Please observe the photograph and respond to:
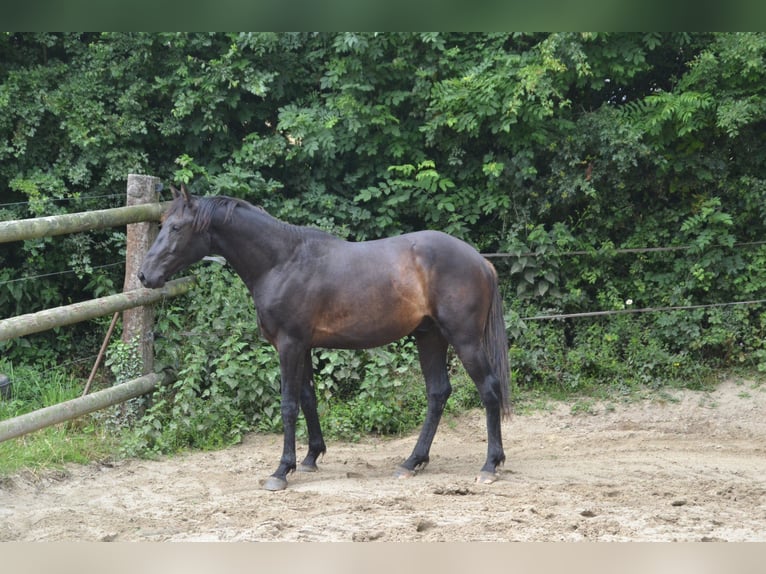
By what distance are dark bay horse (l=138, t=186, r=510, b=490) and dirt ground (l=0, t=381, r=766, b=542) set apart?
18.0 inches

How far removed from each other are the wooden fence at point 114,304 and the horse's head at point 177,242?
0.77 m

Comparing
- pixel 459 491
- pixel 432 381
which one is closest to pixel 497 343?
pixel 432 381

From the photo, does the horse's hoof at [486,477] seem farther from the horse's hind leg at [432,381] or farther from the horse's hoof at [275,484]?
the horse's hoof at [275,484]

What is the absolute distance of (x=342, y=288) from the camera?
5789 millimetres

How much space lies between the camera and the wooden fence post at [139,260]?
6.86 metres

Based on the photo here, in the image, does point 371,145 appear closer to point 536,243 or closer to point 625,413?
point 536,243

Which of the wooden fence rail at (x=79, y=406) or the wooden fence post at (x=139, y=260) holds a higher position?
the wooden fence post at (x=139, y=260)

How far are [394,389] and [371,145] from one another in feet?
9.02

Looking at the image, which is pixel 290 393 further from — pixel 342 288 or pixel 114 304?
pixel 114 304

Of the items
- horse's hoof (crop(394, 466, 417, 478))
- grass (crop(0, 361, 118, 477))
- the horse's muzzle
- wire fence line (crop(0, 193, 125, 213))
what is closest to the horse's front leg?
horse's hoof (crop(394, 466, 417, 478))

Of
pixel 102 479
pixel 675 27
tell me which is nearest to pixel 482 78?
pixel 102 479

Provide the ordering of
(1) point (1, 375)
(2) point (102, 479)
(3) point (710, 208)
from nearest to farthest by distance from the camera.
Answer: (2) point (102, 479)
(1) point (1, 375)
(3) point (710, 208)

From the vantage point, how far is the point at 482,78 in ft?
26.6

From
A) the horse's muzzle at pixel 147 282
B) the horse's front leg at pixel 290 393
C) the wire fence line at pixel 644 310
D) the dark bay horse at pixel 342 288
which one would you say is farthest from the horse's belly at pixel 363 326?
the wire fence line at pixel 644 310
